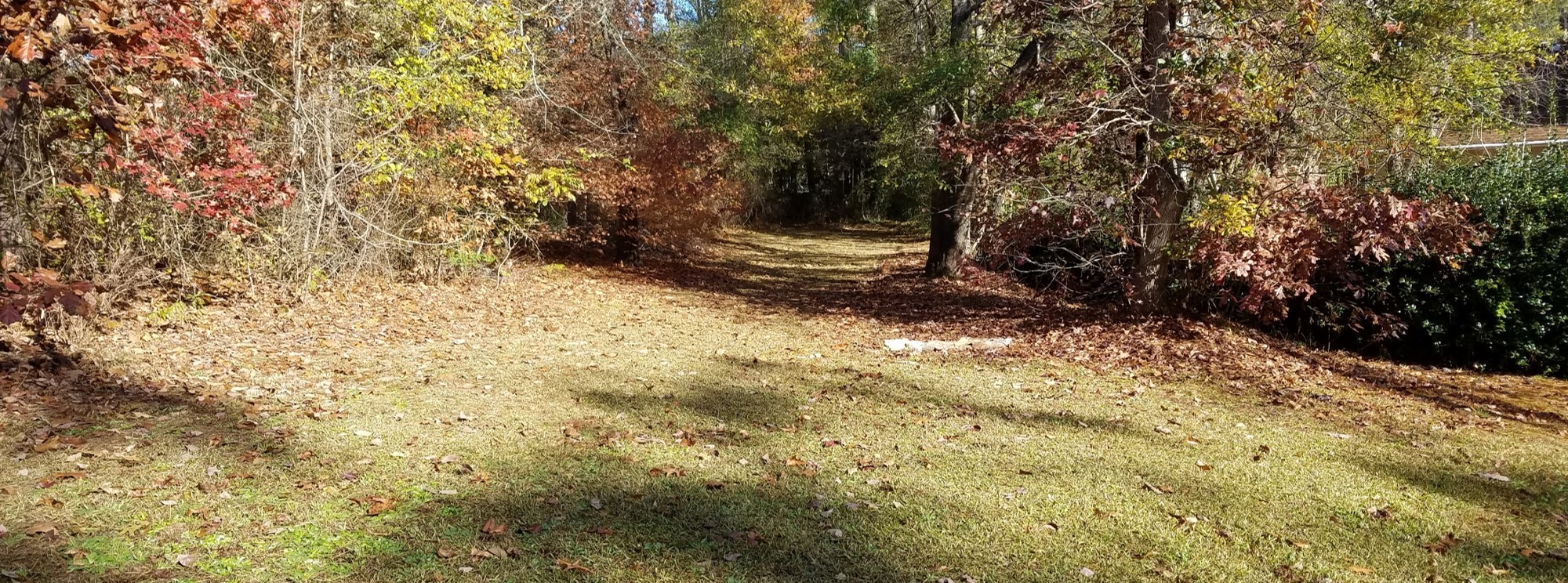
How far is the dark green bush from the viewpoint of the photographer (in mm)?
7676

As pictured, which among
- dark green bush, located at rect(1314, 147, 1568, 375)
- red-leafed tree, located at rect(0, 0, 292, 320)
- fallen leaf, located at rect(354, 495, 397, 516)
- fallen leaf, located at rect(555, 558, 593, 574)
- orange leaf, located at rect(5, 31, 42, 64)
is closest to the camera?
fallen leaf, located at rect(555, 558, 593, 574)

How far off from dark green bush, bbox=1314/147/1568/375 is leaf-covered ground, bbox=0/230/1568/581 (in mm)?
521

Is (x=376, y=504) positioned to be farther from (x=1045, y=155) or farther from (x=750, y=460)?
(x=1045, y=155)

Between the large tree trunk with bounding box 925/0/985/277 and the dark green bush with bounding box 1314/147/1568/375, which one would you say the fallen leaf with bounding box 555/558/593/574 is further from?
the large tree trunk with bounding box 925/0/985/277

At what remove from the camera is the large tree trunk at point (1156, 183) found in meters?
8.56

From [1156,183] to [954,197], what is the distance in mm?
5379

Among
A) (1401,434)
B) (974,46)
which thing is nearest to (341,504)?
(1401,434)

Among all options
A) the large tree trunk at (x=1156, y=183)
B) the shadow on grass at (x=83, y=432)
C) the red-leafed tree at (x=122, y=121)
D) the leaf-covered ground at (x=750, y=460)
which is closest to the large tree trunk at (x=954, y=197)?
the large tree trunk at (x=1156, y=183)

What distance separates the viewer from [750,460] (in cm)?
507

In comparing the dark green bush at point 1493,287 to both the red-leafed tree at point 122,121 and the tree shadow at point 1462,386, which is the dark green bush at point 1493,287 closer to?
the tree shadow at point 1462,386

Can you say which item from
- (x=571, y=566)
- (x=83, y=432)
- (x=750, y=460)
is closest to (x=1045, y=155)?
(x=750, y=460)

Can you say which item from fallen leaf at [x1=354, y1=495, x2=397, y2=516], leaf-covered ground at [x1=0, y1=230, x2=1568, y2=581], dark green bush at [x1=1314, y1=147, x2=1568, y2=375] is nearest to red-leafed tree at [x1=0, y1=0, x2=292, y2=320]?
leaf-covered ground at [x1=0, y1=230, x2=1568, y2=581]

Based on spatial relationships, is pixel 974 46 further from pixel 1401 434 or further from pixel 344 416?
pixel 344 416

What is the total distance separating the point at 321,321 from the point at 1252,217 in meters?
9.44
